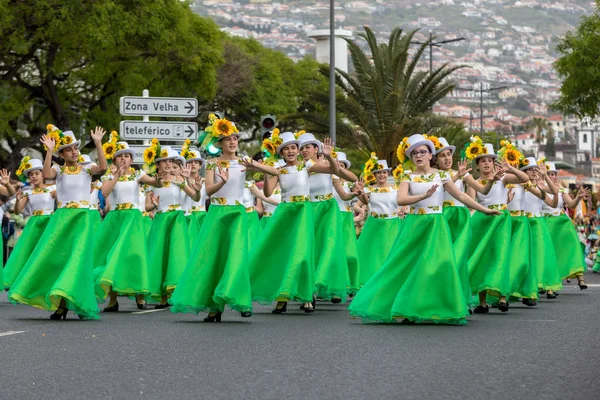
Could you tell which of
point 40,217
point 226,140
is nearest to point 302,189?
point 226,140

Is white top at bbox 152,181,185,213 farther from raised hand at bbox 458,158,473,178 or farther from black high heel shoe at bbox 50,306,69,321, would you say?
raised hand at bbox 458,158,473,178

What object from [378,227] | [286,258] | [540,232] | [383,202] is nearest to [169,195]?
[286,258]

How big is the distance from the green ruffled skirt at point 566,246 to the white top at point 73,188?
9.28 meters

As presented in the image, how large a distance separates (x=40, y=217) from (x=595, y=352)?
357 inches

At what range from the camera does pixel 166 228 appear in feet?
60.0

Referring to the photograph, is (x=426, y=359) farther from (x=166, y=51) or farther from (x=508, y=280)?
(x=166, y=51)

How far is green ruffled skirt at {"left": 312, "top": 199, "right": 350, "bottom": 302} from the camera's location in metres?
17.3

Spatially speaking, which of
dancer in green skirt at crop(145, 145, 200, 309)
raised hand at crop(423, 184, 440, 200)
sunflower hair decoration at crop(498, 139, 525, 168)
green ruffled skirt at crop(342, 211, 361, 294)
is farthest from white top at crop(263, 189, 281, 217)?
raised hand at crop(423, 184, 440, 200)

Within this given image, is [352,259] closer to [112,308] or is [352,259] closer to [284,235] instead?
[284,235]

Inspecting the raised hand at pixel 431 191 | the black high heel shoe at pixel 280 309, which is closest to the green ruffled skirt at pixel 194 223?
the black high heel shoe at pixel 280 309

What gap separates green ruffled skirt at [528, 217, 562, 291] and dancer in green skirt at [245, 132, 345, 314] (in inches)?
181

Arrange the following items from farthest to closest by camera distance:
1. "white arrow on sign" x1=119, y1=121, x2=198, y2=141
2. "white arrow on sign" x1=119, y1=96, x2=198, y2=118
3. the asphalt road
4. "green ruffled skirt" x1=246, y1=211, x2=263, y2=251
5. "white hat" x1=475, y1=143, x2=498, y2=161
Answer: "white arrow on sign" x1=119, y1=121, x2=198, y2=141, "white arrow on sign" x1=119, y1=96, x2=198, y2=118, "green ruffled skirt" x1=246, y1=211, x2=263, y2=251, "white hat" x1=475, y1=143, x2=498, y2=161, the asphalt road

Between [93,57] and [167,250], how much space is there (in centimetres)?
2450

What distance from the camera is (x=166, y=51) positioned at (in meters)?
41.9
